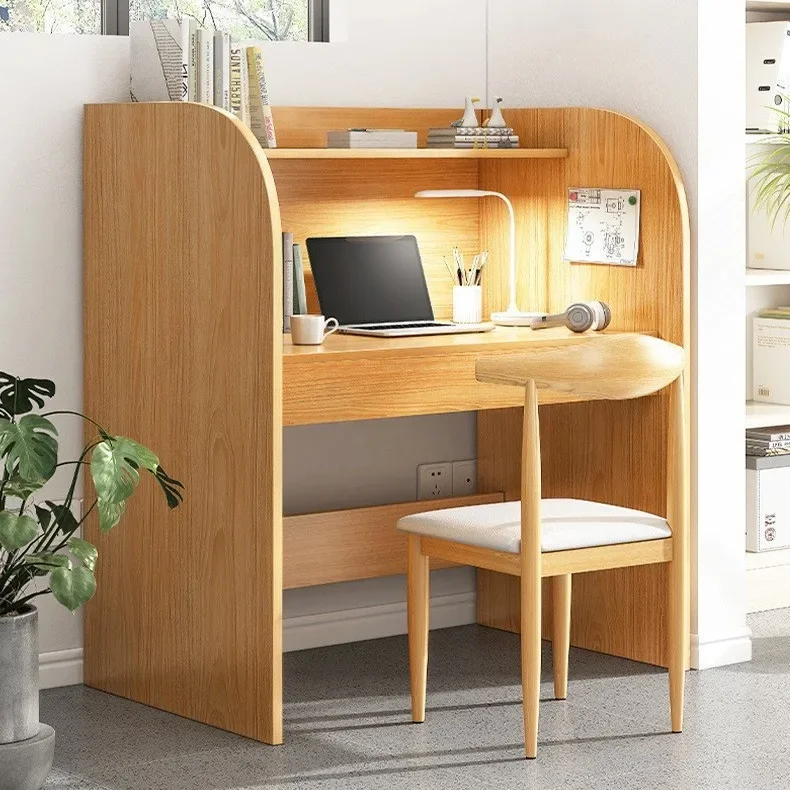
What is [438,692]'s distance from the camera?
11.4ft

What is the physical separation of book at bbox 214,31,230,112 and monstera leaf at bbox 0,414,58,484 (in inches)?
33.6

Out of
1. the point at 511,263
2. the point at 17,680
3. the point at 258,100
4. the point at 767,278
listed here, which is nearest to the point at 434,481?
the point at 511,263

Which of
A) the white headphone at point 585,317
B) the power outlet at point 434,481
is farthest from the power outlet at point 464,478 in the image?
the white headphone at point 585,317

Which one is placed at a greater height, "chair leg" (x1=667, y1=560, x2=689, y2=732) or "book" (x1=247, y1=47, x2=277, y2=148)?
"book" (x1=247, y1=47, x2=277, y2=148)

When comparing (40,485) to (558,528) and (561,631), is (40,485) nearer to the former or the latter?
(558,528)

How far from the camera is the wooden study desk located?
3.08 meters

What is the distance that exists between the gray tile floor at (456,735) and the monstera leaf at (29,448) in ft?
1.81

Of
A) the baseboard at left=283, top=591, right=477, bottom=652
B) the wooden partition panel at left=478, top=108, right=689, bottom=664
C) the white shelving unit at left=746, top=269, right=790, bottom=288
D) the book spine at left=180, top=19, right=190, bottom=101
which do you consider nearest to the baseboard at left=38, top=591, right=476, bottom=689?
the baseboard at left=283, top=591, right=477, bottom=652

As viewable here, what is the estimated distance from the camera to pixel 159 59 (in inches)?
133

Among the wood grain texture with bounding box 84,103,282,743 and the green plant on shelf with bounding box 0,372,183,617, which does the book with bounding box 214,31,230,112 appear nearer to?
the wood grain texture with bounding box 84,103,282,743

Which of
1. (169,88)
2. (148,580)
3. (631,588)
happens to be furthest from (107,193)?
(631,588)

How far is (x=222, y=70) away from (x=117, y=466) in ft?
3.14

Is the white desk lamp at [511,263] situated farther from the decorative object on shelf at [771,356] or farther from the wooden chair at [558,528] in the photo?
the decorative object on shelf at [771,356]

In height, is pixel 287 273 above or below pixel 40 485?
above
